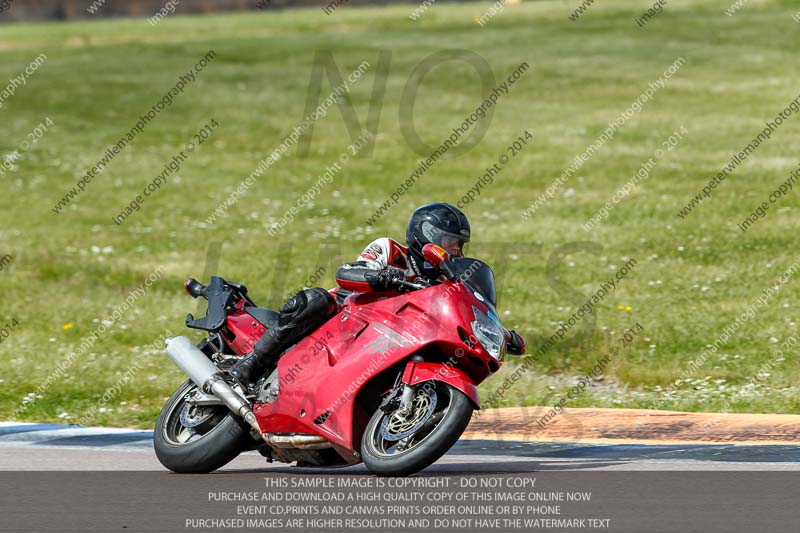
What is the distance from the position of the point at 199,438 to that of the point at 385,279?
1.83 m

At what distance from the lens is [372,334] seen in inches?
313

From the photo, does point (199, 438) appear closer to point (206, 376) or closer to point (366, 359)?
point (206, 376)

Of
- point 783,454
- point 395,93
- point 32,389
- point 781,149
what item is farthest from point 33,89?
point 783,454

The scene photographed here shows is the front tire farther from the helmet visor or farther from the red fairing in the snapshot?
the helmet visor

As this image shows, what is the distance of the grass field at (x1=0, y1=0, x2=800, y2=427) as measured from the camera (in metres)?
13.5

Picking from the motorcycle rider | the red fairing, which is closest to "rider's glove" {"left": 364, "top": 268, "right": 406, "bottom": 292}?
the motorcycle rider

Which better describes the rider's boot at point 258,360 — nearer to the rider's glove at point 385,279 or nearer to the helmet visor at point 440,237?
the rider's glove at point 385,279

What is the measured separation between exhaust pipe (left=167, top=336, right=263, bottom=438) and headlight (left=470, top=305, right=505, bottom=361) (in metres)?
1.63

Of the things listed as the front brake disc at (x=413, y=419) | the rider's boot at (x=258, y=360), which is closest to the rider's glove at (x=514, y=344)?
the front brake disc at (x=413, y=419)

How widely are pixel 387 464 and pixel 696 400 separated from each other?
5.08 meters

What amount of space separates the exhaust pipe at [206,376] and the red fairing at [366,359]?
0.09 meters

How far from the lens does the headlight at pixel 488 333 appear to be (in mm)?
7636

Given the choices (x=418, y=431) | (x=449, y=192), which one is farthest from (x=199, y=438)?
(x=449, y=192)

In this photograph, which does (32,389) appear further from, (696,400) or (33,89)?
(33,89)
